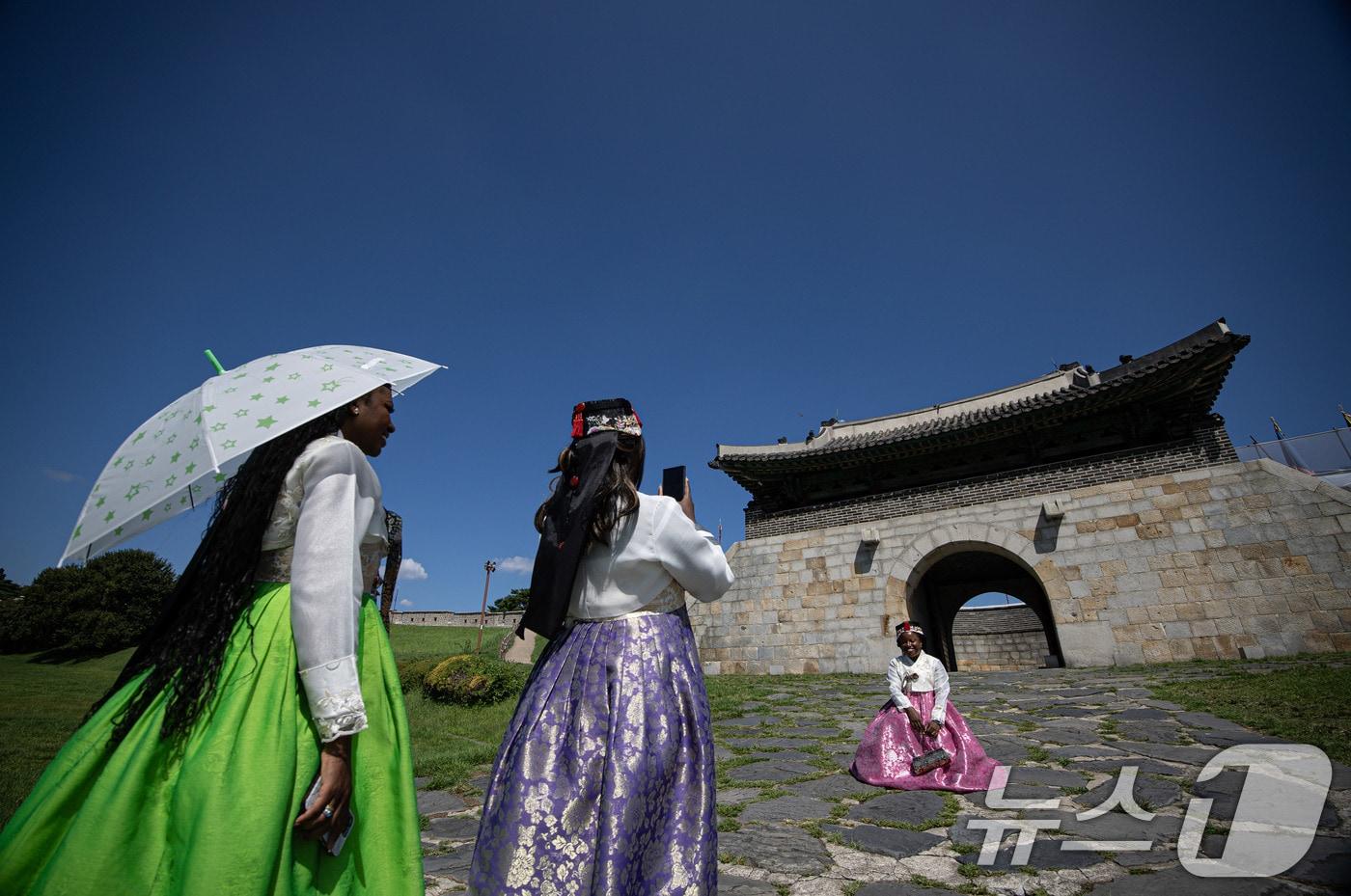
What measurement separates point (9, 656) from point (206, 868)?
31.2m

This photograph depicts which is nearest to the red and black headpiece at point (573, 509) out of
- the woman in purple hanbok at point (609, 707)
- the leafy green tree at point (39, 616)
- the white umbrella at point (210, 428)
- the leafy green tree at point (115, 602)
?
the woman in purple hanbok at point (609, 707)

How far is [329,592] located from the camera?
1.41 meters

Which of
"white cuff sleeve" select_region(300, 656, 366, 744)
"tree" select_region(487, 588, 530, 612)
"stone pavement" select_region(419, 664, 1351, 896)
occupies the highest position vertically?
"tree" select_region(487, 588, 530, 612)

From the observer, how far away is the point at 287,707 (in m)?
1.37

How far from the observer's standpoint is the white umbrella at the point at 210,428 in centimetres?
147

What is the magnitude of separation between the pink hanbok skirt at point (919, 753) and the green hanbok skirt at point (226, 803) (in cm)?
416

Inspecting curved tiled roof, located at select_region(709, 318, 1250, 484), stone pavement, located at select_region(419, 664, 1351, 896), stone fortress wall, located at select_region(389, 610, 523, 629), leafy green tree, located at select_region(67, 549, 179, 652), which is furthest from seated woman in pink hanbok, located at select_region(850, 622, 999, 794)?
stone fortress wall, located at select_region(389, 610, 523, 629)

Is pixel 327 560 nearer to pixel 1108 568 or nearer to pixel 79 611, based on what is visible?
pixel 1108 568

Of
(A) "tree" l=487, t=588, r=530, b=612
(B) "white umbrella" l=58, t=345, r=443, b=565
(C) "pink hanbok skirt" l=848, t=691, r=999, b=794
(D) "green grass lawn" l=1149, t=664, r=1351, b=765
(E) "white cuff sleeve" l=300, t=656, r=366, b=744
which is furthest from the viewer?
(A) "tree" l=487, t=588, r=530, b=612

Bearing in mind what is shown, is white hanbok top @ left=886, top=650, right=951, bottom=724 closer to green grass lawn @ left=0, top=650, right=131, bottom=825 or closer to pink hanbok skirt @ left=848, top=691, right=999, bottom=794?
pink hanbok skirt @ left=848, top=691, right=999, bottom=794

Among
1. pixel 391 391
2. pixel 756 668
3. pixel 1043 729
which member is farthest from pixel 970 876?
pixel 756 668

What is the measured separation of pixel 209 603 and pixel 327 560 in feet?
1.29

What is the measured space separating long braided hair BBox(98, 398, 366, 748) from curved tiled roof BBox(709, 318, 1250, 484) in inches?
534

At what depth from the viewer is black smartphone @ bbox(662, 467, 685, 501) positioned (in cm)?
201
